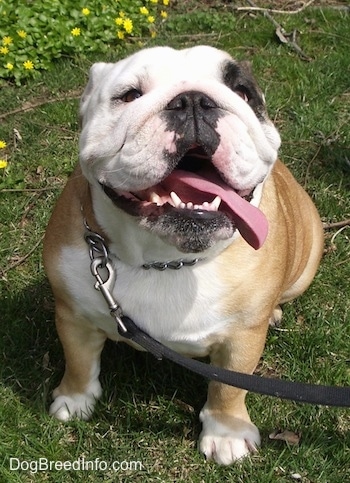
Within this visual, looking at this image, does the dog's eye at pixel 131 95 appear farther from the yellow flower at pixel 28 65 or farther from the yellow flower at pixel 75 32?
the yellow flower at pixel 75 32

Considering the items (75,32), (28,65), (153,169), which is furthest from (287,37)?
(153,169)

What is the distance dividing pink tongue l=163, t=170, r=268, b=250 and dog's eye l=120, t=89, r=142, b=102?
0.24m

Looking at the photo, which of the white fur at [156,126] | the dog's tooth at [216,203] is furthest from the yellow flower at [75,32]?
the dog's tooth at [216,203]

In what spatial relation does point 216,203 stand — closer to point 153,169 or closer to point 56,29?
point 153,169

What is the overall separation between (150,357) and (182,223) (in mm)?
1058

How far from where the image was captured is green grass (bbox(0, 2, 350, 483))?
2322 millimetres

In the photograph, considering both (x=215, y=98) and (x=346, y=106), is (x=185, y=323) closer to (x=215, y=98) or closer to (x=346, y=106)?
(x=215, y=98)

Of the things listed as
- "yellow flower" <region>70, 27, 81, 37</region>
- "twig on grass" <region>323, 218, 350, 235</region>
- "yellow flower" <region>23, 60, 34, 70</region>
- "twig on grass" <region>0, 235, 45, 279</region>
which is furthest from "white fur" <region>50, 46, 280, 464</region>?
"yellow flower" <region>70, 27, 81, 37</region>

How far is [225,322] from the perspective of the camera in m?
2.04

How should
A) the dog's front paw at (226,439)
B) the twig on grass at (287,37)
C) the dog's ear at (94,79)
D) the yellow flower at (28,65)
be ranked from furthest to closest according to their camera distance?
the twig on grass at (287,37) → the yellow flower at (28,65) → the dog's front paw at (226,439) → the dog's ear at (94,79)

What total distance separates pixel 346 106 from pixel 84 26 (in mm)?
1512

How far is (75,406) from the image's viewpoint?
2.42 m

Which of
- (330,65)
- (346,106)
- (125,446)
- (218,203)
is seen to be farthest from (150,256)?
(330,65)

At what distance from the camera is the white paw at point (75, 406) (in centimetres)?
241
